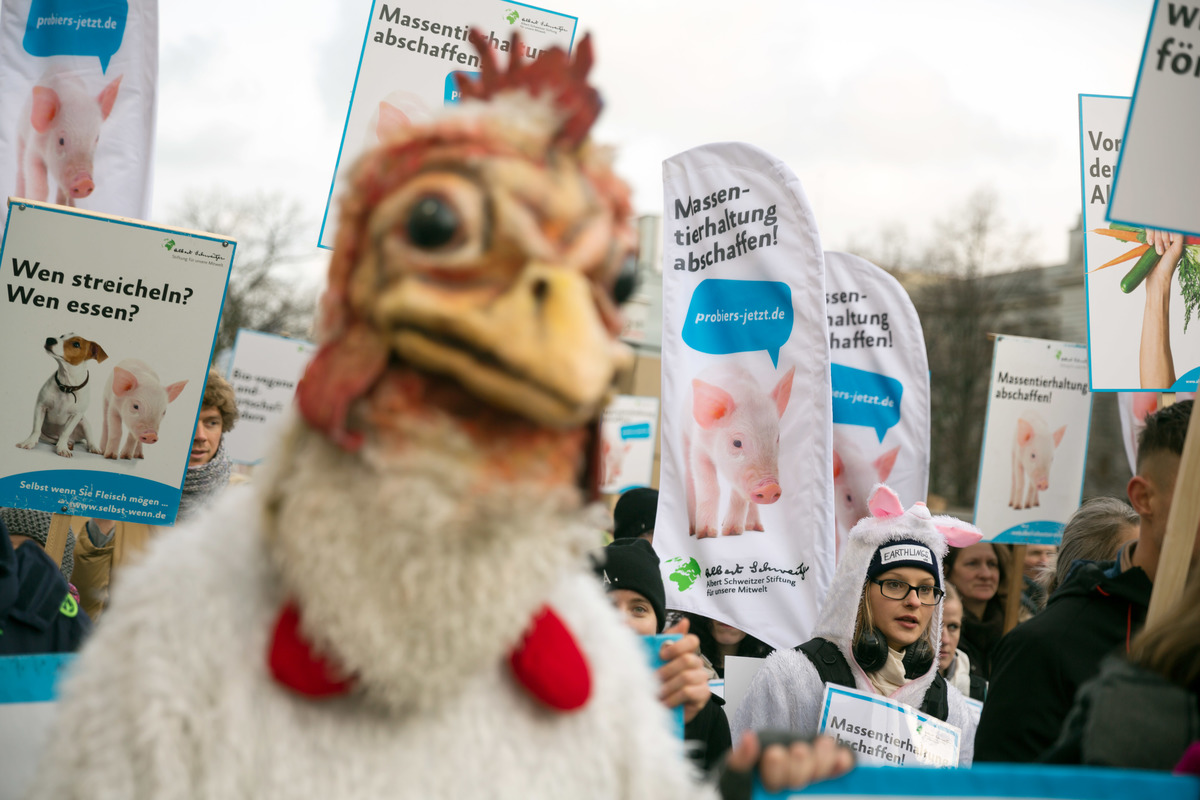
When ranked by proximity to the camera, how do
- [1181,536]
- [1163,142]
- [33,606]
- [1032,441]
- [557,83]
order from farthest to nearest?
1. [1032,441]
2. [33,606]
3. [1163,142]
4. [1181,536]
5. [557,83]

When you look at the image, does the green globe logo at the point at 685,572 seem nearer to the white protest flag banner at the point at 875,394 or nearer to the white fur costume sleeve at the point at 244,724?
the white protest flag banner at the point at 875,394

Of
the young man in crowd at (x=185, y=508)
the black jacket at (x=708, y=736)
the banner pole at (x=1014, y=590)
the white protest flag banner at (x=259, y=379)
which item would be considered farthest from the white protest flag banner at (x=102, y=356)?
the banner pole at (x=1014, y=590)

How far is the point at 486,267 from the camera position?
3.64ft

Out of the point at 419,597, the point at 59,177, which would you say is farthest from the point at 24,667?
the point at 59,177

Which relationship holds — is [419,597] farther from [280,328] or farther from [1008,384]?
[280,328]

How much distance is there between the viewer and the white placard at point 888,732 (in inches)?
118

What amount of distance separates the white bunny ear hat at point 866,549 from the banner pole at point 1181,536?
4.95 feet

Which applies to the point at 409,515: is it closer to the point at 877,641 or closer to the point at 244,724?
the point at 244,724

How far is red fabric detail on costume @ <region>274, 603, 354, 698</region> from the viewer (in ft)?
3.83

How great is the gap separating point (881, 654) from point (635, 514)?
1450mm

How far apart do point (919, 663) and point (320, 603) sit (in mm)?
2876

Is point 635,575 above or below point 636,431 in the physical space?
below

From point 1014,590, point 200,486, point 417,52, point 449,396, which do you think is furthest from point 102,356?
point 1014,590

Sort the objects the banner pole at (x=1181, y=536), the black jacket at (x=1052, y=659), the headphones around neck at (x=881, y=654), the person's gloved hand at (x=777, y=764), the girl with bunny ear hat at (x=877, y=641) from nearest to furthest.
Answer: the person's gloved hand at (x=777, y=764) → the banner pole at (x=1181, y=536) → the black jacket at (x=1052, y=659) → the girl with bunny ear hat at (x=877, y=641) → the headphones around neck at (x=881, y=654)
